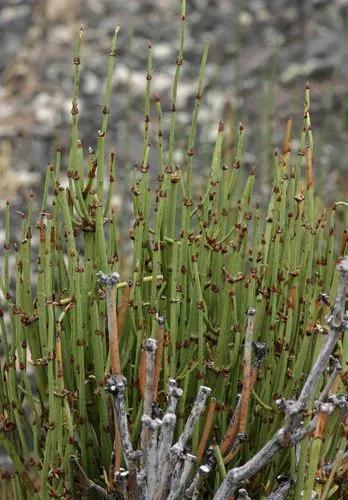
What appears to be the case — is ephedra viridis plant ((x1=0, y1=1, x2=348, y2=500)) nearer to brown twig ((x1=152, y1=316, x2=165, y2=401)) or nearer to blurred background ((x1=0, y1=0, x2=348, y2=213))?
brown twig ((x1=152, y1=316, x2=165, y2=401))

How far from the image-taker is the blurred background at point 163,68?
173 inches

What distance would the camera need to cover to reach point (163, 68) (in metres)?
4.83

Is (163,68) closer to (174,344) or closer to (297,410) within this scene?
(174,344)

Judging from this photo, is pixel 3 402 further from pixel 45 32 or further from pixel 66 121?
pixel 45 32

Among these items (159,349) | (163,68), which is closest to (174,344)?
(159,349)

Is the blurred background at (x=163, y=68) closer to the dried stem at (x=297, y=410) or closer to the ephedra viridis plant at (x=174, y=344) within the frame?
the ephedra viridis plant at (x=174, y=344)

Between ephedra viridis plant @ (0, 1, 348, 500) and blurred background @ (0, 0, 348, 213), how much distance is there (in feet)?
8.70

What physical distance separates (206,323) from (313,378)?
1.18 feet

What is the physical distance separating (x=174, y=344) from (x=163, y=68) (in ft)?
11.8

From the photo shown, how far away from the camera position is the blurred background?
14.4ft

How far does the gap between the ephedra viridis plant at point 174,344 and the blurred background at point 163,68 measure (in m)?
2.65

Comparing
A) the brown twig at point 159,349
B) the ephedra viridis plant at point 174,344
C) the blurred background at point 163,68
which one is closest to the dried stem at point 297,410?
the ephedra viridis plant at point 174,344

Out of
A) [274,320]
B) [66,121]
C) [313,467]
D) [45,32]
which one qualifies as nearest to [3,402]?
[274,320]

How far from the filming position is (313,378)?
47.0 inches
